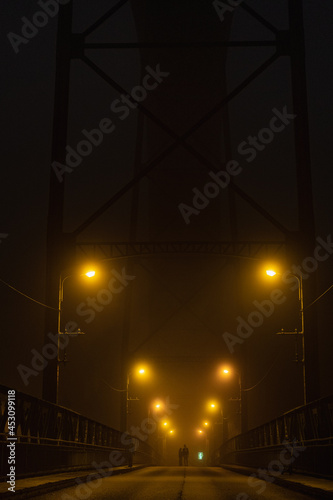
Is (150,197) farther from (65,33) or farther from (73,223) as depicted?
(65,33)

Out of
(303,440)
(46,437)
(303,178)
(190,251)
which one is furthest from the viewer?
(190,251)

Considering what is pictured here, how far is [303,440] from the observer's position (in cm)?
1866

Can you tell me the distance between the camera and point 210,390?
68812 millimetres

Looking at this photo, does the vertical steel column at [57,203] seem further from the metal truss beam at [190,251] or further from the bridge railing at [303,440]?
the bridge railing at [303,440]

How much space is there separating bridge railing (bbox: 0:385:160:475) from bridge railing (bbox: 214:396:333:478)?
527 centimetres

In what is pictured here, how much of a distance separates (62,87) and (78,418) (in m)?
13.8

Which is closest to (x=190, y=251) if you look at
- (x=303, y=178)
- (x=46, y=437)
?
(x=303, y=178)

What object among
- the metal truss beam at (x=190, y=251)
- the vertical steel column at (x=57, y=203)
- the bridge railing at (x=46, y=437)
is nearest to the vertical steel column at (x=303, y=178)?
the metal truss beam at (x=190, y=251)

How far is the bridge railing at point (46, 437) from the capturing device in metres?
14.1

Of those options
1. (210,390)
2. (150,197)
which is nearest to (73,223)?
(150,197)

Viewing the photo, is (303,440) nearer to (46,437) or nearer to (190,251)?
(46,437)

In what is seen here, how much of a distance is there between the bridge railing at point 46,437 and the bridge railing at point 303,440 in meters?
5.27

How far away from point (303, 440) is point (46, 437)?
5.62 m

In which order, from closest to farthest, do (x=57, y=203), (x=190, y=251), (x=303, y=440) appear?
(x=303, y=440)
(x=57, y=203)
(x=190, y=251)
